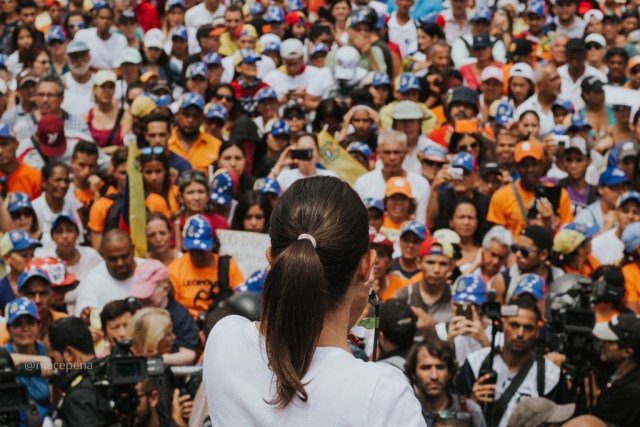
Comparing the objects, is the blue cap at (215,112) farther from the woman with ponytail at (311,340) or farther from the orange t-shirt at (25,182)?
the woman with ponytail at (311,340)

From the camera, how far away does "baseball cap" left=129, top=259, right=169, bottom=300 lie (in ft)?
25.5

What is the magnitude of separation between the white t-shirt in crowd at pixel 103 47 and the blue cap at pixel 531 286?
23.1 feet

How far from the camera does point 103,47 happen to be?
13758 millimetres

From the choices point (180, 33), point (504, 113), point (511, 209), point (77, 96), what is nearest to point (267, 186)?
point (511, 209)

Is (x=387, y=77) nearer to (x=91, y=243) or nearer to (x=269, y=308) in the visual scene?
(x=91, y=243)

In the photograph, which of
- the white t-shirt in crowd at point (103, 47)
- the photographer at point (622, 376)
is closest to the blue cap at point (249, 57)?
the white t-shirt in crowd at point (103, 47)

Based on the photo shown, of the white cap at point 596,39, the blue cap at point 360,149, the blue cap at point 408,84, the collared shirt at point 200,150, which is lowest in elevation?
the collared shirt at point 200,150

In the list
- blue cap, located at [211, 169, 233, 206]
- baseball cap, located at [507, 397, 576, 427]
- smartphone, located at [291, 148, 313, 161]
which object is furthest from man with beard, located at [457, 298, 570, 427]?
smartphone, located at [291, 148, 313, 161]

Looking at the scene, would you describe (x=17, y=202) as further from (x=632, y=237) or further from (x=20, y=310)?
(x=632, y=237)

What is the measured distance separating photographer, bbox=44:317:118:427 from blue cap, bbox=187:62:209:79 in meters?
5.25

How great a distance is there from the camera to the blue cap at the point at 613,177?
9.80 metres

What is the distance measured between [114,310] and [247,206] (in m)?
2.24

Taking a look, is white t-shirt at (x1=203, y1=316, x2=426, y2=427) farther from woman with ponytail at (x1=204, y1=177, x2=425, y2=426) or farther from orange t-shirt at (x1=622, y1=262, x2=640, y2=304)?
orange t-shirt at (x1=622, y1=262, x2=640, y2=304)

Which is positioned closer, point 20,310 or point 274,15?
point 20,310
